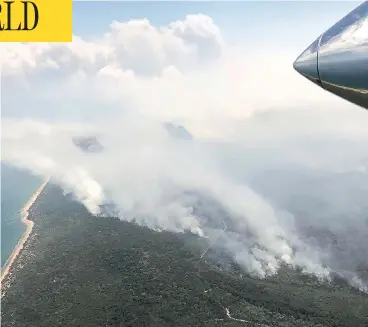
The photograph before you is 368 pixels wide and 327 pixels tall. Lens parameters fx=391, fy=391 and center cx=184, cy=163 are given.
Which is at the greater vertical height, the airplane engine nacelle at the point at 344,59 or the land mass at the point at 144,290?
the airplane engine nacelle at the point at 344,59

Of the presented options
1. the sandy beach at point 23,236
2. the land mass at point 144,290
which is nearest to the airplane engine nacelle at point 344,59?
the land mass at point 144,290

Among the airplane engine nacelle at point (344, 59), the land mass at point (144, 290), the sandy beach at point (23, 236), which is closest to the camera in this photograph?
the airplane engine nacelle at point (344, 59)

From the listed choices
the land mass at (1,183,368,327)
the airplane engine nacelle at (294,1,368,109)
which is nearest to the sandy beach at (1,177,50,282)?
the land mass at (1,183,368,327)

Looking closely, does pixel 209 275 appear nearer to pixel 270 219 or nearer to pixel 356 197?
pixel 270 219

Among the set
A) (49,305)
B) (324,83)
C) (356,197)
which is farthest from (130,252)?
(356,197)

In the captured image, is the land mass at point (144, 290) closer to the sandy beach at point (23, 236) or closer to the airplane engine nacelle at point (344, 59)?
the sandy beach at point (23, 236)

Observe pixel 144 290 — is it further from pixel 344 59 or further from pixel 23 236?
pixel 344 59
